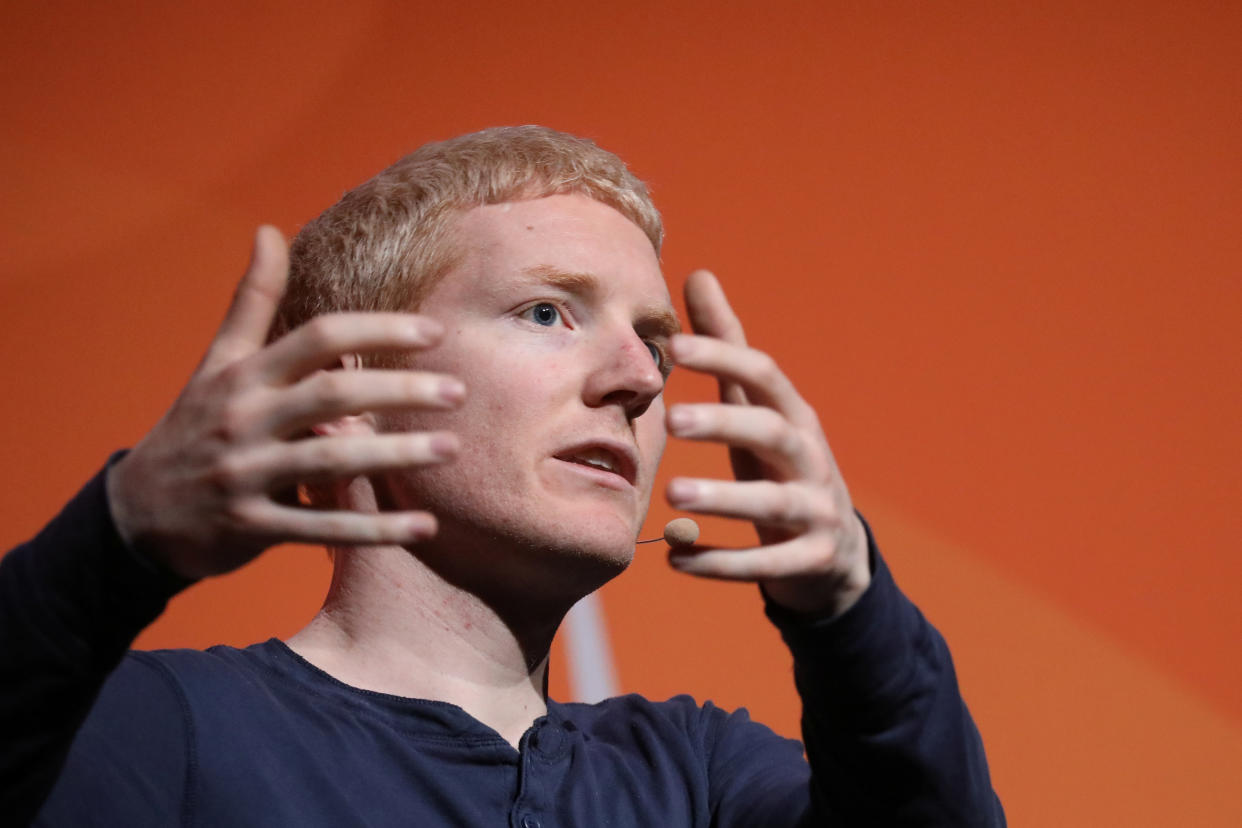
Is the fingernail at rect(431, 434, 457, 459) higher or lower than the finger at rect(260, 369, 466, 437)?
lower

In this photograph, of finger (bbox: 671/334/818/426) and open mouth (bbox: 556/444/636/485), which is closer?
finger (bbox: 671/334/818/426)

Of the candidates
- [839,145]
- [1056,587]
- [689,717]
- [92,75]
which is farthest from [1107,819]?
[92,75]

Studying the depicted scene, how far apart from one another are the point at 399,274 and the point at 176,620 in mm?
738

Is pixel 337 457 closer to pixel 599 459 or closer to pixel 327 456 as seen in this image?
pixel 327 456

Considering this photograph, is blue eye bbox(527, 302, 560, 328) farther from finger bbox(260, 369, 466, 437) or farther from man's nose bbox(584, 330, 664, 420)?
finger bbox(260, 369, 466, 437)

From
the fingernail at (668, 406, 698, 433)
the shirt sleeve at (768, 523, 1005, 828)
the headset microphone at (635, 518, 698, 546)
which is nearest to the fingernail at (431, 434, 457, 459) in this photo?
the fingernail at (668, 406, 698, 433)

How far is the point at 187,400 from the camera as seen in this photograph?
57 centimetres

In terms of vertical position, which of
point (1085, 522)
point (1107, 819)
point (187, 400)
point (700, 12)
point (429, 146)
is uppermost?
point (700, 12)

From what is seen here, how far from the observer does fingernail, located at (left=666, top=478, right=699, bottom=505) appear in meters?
0.57

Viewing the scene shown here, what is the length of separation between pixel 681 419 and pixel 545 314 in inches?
13.5

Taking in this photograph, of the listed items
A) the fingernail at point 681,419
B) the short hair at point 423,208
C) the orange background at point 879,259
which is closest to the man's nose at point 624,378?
the short hair at point 423,208

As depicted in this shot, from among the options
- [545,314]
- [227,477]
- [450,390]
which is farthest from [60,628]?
[545,314]

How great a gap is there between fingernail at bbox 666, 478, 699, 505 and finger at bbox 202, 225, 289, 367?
0.21 m

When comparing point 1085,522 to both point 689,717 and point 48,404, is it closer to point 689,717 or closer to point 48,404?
point 689,717
